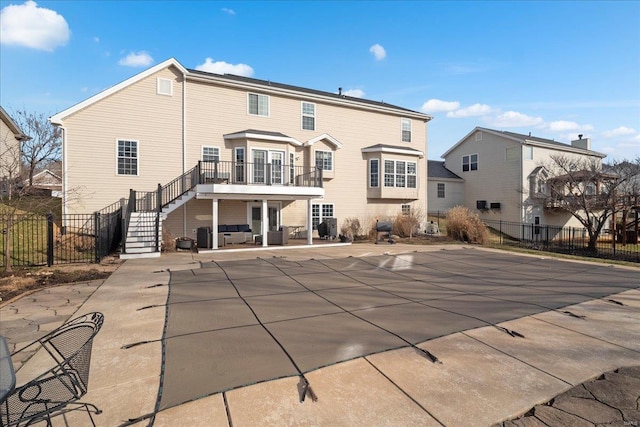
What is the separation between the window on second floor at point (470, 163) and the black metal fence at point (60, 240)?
2692 centimetres

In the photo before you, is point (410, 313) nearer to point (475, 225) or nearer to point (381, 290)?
Answer: point (381, 290)

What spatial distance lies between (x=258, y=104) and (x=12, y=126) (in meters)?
17.4

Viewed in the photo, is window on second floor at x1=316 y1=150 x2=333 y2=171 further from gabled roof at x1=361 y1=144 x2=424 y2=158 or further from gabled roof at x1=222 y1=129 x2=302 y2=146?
gabled roof at x1=361 y1=144 x2=424 y2=158

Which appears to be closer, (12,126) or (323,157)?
(323,157)

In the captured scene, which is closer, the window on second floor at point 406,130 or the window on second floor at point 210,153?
the window on second floor at point 210,153

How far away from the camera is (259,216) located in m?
18.1

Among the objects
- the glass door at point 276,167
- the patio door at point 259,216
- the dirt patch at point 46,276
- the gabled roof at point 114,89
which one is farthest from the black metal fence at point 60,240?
the glass door at point 276,167

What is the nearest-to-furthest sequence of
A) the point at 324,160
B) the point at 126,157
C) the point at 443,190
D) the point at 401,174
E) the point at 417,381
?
the point at 417,381 → the point at 126,157 → the point at 324,160 → the point at 401,174 → the point at 443,190

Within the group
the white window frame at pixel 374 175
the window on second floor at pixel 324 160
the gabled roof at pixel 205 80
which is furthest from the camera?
the white window frame at pixel 374 175

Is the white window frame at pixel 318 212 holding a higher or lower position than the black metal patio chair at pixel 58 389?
higher

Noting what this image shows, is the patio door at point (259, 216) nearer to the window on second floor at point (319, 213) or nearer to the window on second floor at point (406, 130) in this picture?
the window on second floor at point (319, 213)

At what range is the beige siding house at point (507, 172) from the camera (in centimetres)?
2589

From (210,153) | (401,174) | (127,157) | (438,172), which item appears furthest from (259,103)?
(438,172)

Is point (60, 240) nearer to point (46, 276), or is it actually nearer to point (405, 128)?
point (46, 276)
